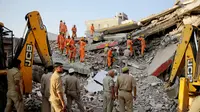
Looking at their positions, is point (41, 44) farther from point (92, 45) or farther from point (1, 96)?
point (92, 45)

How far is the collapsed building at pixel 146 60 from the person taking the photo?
9.92 metres

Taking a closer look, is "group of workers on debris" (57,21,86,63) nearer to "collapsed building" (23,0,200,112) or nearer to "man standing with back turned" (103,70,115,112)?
"collapsed building" (23,0,200,112)

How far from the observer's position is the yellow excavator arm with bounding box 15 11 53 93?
7117mm

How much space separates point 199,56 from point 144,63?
1082 centimetres

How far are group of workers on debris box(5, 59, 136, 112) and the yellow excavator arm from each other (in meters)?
0.44

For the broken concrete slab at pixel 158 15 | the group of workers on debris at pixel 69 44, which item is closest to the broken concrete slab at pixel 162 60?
the broken concrete slab at pixel 158 15

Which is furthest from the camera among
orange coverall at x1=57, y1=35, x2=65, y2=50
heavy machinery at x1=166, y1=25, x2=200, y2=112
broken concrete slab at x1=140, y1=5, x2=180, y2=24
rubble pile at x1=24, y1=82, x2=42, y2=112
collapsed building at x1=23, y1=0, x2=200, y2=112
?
orange coverall at x1=57, y1=35, x2=65, y2=50

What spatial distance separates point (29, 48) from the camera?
7.29 metres

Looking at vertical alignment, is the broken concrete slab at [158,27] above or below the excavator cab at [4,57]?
above


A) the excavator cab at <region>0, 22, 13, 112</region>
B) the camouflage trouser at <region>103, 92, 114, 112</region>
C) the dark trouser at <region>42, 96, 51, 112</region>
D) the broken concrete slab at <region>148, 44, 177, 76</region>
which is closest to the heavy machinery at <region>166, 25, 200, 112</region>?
the camouflage trouser at <region>103, 92, 114, 112</region>

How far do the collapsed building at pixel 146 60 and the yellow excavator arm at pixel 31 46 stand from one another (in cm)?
133

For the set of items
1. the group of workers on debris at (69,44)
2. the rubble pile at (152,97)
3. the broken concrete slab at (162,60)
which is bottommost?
the rubble pile at (152,97)

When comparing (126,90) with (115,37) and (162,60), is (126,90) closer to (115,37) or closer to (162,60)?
(162,60)

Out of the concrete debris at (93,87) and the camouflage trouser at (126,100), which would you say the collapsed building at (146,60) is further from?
the camouflage trouser at (126,100)
